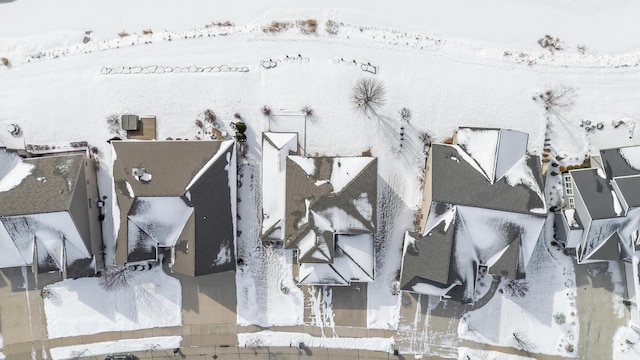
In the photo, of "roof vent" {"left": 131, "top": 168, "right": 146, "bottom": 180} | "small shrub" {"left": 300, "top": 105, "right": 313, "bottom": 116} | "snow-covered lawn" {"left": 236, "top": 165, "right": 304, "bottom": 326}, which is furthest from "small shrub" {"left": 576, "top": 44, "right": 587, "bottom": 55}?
"roof vent" {"left": 131, "top": 168, "right": 146, "bottom": 180}

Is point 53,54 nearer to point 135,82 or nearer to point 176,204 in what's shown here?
point 135,82

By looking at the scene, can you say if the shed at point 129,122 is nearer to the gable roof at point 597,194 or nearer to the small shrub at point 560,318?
the gable roof at point 597,194

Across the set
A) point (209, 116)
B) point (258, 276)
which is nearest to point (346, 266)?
point (258, 276)

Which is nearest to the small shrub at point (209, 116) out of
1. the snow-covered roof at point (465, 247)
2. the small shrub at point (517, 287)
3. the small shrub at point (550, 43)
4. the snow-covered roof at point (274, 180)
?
the snow-covered roof at point (274, 180)

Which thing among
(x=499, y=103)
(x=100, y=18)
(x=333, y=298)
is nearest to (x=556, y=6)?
(x=499, y=103)

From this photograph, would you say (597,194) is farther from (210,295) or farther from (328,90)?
(210,295)

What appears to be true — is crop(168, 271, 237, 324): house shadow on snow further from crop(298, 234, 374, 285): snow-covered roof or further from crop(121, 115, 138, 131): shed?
crop(121, 115, 138, 131): shed
